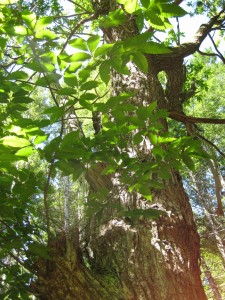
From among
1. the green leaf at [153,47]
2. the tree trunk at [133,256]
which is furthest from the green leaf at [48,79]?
the tree trunk at [133,256]

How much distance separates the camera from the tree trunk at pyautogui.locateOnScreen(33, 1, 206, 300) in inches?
52.9

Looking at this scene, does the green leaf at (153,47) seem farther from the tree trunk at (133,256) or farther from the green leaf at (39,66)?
the tree trunk at (133,256)

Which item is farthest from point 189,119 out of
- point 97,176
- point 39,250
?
point 39,250

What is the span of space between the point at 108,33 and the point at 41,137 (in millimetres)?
2101

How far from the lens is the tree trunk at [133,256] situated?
1.34 metres

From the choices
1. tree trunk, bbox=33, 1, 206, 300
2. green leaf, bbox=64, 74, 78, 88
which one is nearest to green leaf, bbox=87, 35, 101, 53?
green leaf, bbox=64, 74, 78, 88

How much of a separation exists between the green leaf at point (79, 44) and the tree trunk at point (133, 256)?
79 cm

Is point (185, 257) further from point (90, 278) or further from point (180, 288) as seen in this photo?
point (90, 278)

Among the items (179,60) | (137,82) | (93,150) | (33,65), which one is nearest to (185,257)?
(93,150)

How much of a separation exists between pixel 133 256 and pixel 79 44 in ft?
3.52

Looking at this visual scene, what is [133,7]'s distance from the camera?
100cm

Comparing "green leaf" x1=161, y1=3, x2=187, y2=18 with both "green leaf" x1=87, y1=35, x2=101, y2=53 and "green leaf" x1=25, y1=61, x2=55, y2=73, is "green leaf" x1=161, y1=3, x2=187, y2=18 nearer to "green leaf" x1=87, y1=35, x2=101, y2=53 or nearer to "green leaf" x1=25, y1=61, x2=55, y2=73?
"green leaf" x1=87, y1=35, x2=101, y2=53

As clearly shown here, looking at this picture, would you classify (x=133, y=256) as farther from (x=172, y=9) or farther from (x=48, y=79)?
(x=172, y=9)

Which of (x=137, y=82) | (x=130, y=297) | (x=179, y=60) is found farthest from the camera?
(x=179, y=60)
